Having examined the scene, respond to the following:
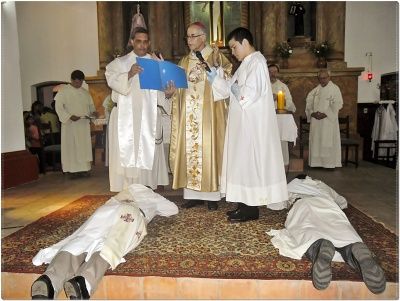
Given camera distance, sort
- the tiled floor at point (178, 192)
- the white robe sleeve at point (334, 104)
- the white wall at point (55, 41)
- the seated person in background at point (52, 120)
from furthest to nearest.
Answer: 1. the white wall at point (55, 41)
2. the seated person in background at point (52, 120)
3. the white robe sleeve at point (334, 104)
4. the tiled floor at point (178, 192)

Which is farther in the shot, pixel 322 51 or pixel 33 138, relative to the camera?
pixel 322 51

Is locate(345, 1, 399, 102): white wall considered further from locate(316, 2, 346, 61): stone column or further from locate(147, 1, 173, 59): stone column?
locate(147, 1, 173, 59): stone column

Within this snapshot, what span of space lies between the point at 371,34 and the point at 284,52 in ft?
9.20

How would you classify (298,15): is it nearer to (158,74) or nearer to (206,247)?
(158,74)

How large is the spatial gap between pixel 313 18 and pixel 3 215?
8200 millimetres

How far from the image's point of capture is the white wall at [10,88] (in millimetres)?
5461

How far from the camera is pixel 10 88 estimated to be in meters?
5.62

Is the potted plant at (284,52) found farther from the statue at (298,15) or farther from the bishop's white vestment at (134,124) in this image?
the bishop's white vestment at (134,124)

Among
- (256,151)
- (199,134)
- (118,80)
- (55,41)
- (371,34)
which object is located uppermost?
(55,41)

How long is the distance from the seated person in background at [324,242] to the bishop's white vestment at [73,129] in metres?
4.47

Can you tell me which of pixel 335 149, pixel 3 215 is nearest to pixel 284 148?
pixel 335 149

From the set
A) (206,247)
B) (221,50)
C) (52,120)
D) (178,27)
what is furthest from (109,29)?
(206,247)

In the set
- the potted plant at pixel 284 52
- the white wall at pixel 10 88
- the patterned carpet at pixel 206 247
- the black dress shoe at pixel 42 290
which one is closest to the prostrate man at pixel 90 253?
the black dress shoe at pixel 42 290

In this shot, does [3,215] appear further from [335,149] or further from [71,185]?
[335,149]
